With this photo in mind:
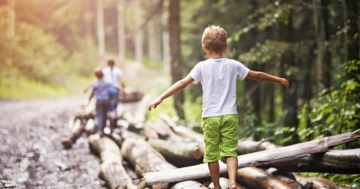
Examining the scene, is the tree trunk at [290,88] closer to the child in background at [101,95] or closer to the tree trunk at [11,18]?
the child in background at [101,95]

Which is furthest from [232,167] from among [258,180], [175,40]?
[175,40]

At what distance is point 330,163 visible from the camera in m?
4.41

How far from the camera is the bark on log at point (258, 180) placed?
4.52 m

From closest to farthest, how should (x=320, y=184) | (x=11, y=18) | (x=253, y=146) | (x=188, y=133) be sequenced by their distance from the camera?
(x=320, y=184) < (x=253, y=146) < (x=188, y=133) < (x=11, y=18)

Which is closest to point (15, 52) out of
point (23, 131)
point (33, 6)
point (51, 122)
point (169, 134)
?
point (33, 6)

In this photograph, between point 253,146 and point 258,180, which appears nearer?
point 258,180

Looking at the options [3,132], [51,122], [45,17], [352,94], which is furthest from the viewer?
[45,17]

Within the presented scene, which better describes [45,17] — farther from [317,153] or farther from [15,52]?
[317,153]

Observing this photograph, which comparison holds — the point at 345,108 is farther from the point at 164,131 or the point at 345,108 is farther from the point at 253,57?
the point at 164,131

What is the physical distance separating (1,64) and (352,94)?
1659 centimetres

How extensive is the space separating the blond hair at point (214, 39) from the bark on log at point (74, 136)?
622 cm

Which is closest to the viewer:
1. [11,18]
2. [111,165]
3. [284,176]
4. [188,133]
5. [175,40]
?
[284,176]

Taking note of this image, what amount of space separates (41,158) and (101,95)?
8.05ft

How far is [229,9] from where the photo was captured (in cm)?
1257
